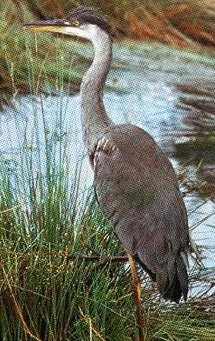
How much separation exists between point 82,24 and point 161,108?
123 inches

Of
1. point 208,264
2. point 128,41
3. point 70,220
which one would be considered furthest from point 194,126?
point 70,220

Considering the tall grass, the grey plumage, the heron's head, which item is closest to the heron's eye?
the heron's head

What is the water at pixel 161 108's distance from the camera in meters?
5.71

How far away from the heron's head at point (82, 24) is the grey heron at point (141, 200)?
318 millimetres

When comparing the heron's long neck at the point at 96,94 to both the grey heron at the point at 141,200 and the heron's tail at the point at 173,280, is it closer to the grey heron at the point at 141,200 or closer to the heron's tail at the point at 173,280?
the grey heron at the point at 141,200

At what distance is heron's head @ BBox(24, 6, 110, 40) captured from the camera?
13.0 feet

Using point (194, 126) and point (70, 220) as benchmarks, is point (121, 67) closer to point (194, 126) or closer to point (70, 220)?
point (194, 126)

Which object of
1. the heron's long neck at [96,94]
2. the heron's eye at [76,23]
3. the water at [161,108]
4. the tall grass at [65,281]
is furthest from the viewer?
the water at [161,108]

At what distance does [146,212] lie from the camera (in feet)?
11.6

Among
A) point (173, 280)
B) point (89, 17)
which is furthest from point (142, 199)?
point (89, 17)

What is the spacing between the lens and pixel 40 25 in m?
4.17

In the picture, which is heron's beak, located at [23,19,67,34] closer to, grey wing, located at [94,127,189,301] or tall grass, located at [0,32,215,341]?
tall grass, located at [0,32,215,341]

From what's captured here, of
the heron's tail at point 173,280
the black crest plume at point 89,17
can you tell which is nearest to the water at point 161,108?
the black crest plume at point 89,17

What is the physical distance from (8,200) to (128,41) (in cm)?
482
